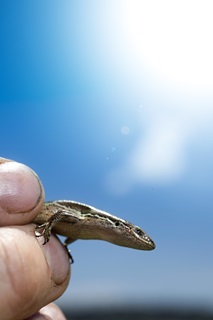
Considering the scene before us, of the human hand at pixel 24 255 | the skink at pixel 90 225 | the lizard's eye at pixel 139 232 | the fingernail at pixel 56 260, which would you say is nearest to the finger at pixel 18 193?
the human hand at pixel 24 255

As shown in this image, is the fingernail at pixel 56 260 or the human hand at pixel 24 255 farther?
the fingernail at pixel 56 260

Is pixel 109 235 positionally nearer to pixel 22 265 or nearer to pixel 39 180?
pixel 39 180

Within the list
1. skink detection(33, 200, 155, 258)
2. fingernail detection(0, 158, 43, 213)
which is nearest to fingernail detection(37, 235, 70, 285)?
fingernail detection(0, 158, 43, 213)

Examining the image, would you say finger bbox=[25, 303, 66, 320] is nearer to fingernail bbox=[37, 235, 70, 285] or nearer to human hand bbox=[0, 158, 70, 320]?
human hand bbox=[0, 158, 70, 320]

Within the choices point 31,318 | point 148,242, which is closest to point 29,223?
point 31,318

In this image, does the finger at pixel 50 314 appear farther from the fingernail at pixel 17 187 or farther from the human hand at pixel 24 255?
the fingernail at pixel 17 187
